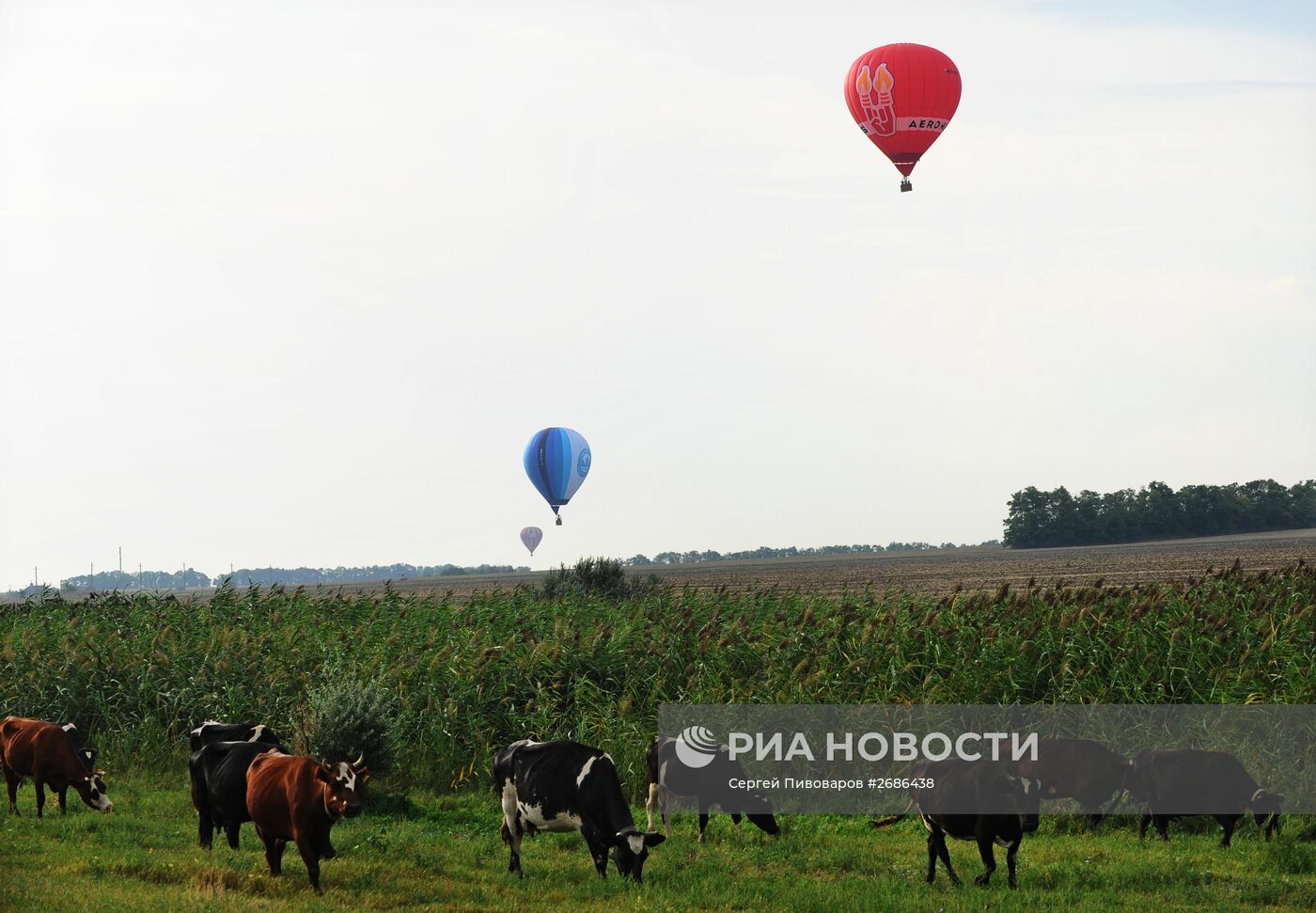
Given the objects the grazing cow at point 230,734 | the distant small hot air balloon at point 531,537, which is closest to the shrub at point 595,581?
the grazing cow at point 230,734

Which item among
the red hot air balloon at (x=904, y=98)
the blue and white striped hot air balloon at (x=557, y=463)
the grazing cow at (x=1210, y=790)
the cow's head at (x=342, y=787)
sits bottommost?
the grazing cow at (x=1210, y=790)

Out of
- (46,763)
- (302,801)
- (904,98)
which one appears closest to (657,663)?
(302,801)

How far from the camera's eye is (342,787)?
12.0 meters

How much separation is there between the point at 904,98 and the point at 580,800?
33.2m

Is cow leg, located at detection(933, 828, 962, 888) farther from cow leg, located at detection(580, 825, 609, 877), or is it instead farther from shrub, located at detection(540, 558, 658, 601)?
shrub, located at detection(540, 558, 658, 601)

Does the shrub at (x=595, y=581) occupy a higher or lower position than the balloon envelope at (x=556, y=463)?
lower

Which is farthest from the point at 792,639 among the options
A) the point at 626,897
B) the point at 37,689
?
the point at 37,689

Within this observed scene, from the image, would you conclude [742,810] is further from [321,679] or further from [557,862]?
[321,679]

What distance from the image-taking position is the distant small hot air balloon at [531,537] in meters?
128

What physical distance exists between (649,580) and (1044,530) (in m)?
104

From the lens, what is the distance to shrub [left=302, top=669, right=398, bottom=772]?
59.4 feet

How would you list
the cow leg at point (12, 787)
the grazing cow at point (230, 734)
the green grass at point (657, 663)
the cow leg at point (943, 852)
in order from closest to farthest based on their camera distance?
the cow leg at point (943, 852), the grazing cow at point (230, 734), the cow leg at point (12, 787), the green grass at point (657, 663)

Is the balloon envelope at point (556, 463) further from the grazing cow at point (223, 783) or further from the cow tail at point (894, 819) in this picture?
the grazing cow at point (223, 783)

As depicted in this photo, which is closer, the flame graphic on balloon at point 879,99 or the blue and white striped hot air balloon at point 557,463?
the flame graphic on balloon at point 879,99
